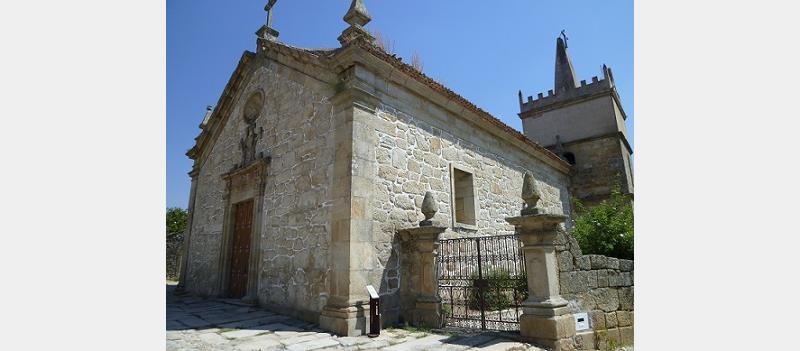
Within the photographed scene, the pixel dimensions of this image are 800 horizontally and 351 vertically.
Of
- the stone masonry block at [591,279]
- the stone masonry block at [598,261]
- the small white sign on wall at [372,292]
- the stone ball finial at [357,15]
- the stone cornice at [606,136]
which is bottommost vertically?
the small white sign on wall at [372,292]

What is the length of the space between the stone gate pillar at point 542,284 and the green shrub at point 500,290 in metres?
0.75

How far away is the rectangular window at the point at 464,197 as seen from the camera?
7.95 meters

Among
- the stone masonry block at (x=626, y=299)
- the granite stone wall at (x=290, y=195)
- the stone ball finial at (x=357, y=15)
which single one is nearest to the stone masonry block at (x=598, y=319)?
the stone masonry block at (x=626, y=299)

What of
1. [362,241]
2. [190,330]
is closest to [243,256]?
[190,330]

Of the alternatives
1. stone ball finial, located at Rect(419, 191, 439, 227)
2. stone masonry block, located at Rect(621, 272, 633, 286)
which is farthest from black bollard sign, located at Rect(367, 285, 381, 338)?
stone masonry block, located at Rect(621, 272, 633, 286)

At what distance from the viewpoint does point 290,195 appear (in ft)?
22.8

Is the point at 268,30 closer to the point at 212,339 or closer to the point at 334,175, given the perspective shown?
the point at 334,175

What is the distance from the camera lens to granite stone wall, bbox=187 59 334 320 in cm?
612

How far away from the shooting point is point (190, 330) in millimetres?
5348

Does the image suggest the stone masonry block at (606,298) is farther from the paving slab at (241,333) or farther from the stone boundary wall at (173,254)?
the stone boundary wall at (173,254)

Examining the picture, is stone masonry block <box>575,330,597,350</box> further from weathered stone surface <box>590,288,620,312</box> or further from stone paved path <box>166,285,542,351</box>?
stone paved path <box>166,285,542,351</box>

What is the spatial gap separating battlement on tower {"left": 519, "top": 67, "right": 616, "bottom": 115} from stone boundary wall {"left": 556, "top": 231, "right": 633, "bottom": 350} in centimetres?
1115

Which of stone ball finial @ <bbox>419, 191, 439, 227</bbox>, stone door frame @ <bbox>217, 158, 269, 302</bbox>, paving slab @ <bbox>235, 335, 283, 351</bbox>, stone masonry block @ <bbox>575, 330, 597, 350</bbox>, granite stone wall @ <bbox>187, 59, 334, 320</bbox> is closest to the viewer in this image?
paving slab @ <bbox>235, 335, 283, 351</bbox>
